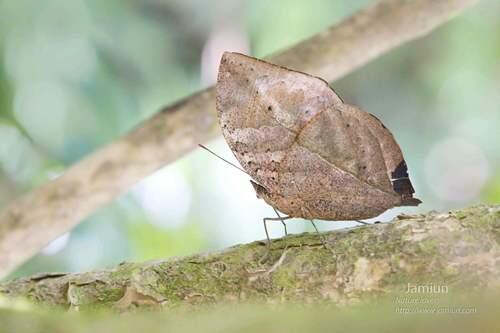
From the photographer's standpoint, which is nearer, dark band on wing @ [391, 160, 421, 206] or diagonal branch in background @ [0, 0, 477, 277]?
dark band on wing @ [391, 160, 421, 206]

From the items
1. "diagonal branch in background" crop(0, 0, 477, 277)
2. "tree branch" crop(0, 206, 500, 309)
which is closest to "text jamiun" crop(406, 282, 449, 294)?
"tree branch" crop(0, 206, 500, 309)

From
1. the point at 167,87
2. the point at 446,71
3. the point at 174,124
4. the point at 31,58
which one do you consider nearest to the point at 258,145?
the point at 174,124

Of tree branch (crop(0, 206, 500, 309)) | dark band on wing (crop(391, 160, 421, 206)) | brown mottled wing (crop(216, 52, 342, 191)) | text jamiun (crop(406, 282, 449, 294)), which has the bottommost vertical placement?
text jamiun (crop(406, 282, 449, 294))

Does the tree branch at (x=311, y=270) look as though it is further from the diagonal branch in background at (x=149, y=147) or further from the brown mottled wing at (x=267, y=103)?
the diagonal branch in background at (x=149, y=147)

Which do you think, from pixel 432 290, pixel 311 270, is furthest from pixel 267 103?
pixel 432 290

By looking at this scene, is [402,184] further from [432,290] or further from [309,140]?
[432,290]

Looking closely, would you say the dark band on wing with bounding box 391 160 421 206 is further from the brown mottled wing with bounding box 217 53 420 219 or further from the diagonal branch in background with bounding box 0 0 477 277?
the diagonal branch in background with bounding box 0 0 477 277

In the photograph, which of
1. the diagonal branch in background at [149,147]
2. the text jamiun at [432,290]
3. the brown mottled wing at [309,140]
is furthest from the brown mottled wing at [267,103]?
the diagonal branch in background at [149,147]
